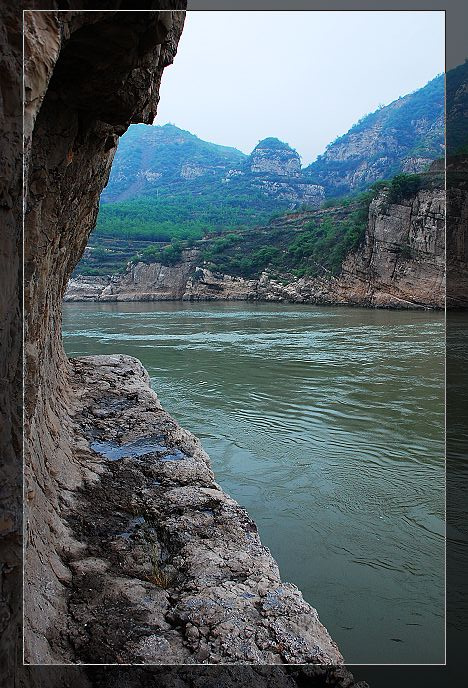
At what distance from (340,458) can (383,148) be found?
128 feet

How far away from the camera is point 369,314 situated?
24.0 metres

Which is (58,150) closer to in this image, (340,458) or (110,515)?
(110,515)

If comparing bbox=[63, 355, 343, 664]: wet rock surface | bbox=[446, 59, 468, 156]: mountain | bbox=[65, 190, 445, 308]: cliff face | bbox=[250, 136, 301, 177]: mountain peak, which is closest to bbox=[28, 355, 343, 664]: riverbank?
bbox=[63, 355, 343, 664]: wet rock surface

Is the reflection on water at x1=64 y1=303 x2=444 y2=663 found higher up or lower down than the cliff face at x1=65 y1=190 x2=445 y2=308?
lower down

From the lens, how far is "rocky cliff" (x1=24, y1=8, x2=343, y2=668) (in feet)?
5.83

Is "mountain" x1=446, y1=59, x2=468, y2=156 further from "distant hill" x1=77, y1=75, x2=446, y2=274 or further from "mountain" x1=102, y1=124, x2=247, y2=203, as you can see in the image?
"mountain" x1=102, y1=124, x2=247, y2=203

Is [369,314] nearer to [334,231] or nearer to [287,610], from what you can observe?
[334,231]

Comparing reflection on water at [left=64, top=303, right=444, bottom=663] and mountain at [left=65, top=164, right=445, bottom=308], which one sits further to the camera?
mountain at [left=65, top=164, right=445, bottom=308]

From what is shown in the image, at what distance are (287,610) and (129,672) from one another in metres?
0.68

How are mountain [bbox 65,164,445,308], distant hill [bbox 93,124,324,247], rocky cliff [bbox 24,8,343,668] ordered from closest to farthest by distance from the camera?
rocky cliff [bbox 24,8,343,668] < mountain [bbox 65,164,445,308] < distant hill [bbox 93,124,324,247]

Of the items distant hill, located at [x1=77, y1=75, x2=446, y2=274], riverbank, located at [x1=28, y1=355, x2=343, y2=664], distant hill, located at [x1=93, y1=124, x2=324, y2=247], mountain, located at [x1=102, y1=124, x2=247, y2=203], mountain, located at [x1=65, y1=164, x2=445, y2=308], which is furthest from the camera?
mountain, located at [x1=102, y1=124, x2=247, y2=203]

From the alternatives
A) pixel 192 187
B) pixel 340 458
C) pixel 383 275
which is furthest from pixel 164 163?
pixel 340 458

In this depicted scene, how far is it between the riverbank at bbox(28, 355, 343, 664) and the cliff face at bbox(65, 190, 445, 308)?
65.7 ft

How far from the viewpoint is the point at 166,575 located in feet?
8.18
